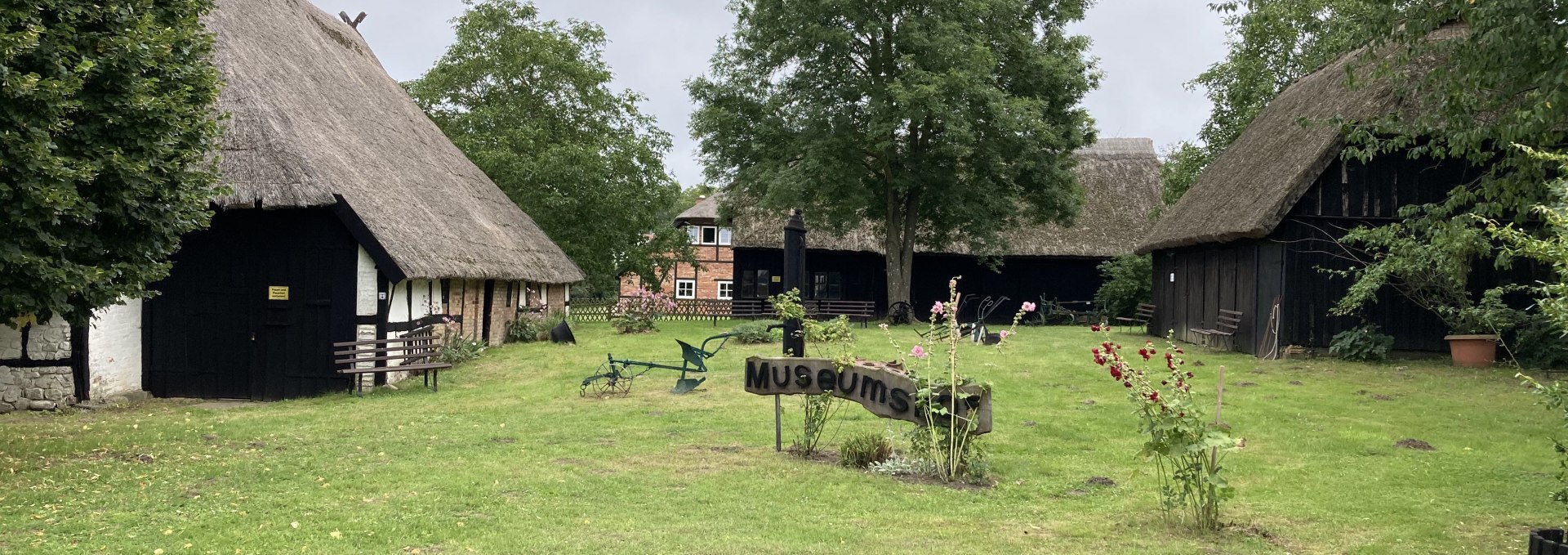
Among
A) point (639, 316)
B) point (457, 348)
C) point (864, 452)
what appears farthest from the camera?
point (639, 316)

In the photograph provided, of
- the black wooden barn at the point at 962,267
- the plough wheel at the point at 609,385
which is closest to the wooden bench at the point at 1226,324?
the plough wheel at the point at 609,385

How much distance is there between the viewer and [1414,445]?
9.39 m

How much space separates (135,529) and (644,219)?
29.1 m

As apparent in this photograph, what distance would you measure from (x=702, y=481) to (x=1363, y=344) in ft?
44.0

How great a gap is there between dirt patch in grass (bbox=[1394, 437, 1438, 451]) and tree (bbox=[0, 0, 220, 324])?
10897 millimetres

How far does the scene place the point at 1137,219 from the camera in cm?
3650

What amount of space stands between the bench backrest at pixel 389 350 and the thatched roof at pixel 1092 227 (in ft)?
56.4

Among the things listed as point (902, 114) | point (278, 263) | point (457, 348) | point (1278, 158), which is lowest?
point (457, 348)

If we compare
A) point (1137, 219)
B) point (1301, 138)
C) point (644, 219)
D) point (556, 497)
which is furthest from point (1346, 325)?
point (644, 219)

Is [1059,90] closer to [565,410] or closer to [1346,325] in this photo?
[1346,325]

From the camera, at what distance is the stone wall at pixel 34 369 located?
1223cm

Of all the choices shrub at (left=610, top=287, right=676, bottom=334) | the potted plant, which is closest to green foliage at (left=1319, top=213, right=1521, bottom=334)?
the potted plant

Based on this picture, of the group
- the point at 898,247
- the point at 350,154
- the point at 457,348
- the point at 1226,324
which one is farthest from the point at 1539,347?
the point at 350,154

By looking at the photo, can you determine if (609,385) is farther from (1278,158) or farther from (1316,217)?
(1278,158)
